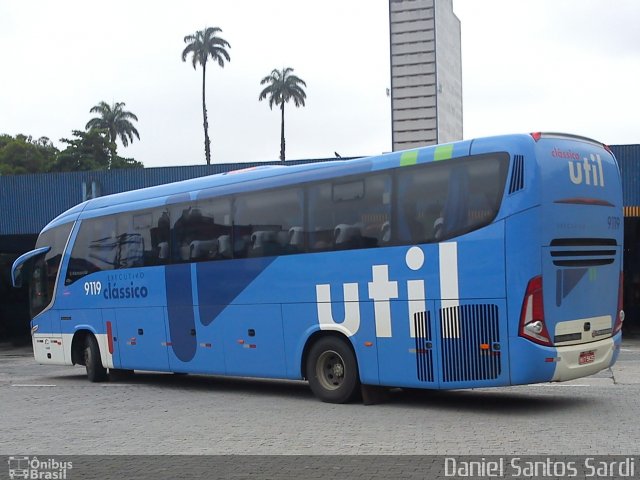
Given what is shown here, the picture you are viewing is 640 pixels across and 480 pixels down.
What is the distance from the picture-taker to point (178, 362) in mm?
15672

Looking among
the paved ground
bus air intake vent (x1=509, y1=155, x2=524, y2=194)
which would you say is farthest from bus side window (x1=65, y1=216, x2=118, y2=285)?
bus air intake vent (x1=509, y1=155, x2=524, y2=194)

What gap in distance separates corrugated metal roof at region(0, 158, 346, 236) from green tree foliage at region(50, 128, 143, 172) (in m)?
40.2

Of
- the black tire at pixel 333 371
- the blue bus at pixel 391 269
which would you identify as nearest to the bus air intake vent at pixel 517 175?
the blue bus at pixel 391 269

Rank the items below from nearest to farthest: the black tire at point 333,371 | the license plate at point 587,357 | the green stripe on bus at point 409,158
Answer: the license plate at point 587,357 < the green stripe on bus at point 409,158 < the black tire at point 333,371

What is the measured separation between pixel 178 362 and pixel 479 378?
651cm

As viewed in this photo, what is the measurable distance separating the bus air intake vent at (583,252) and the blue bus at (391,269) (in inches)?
1.0

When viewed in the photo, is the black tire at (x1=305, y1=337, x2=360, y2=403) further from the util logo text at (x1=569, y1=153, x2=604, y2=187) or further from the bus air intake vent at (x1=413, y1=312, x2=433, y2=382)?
the util logo text at (x1=569, y1=153, x2=604, y2=187)

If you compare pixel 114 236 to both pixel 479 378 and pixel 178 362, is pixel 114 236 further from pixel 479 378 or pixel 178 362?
pixel 479 378

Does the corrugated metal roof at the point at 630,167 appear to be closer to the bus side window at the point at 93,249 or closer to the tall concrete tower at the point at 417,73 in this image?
the bus side window at the point at 93,249

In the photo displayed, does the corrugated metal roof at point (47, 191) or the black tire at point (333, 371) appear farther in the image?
the corrugated metal roof at point (47, 191)

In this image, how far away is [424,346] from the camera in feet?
37.9

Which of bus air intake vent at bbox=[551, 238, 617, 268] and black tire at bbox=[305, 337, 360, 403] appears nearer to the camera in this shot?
bus air intake vent at bbox=[551, 238, 617, 268]

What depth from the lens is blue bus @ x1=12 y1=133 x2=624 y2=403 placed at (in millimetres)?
10672

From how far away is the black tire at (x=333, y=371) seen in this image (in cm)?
1252
